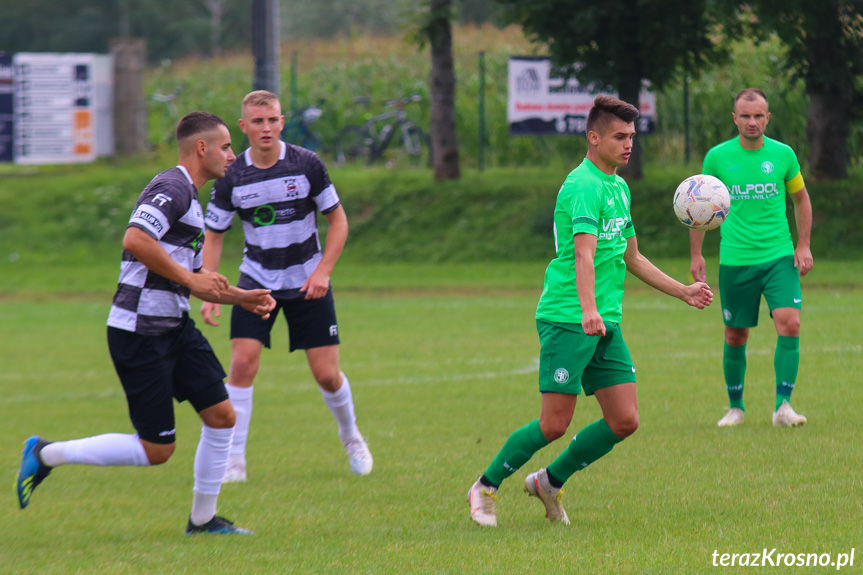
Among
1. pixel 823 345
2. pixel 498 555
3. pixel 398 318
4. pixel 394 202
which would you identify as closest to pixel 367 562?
pixel 498 555

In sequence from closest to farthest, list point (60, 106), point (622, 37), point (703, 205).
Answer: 1. point (703, 205)
2. point (622, 37)
3. point (60, 106)

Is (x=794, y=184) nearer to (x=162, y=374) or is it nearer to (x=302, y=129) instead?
(x=162, y=374)

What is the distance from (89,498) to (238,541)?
1723mm

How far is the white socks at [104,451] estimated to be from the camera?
18.6ft

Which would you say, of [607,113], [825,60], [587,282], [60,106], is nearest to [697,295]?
[587,282]

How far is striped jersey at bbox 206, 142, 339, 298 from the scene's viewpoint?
716 cm

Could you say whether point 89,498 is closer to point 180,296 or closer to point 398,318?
point 180,296

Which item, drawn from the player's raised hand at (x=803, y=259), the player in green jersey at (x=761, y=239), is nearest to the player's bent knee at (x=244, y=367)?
the player in green jersey at (x=761, y=239)

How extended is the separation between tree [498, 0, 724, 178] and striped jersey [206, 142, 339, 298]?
1481cm

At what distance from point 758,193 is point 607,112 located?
289 centimetres

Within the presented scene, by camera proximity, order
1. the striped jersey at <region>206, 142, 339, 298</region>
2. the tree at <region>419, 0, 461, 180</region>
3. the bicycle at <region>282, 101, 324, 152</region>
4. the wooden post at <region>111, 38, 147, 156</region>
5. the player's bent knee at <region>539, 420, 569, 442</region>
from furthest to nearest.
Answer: the wooden post at <region>111, 38, 147, 156</region>
the bicycle at <region>282, 101, 324, 152</region>
the tree at <region>419, 0, 461, 180</region>
the striped jersey at <region>206, 142, 339, 298</region>
the player's bent knee at <region>539, 420, 569, 442</region>

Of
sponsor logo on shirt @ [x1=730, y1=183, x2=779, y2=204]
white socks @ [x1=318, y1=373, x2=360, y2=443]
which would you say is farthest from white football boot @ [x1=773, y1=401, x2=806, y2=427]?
white socks @ [x1=318, y1=373, x2=360, y2=443]

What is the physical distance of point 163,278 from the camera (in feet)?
18.3

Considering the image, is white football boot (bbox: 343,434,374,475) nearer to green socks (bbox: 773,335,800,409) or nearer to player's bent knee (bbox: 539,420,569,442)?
player's bent knee (bbox: 539,420,569,442)
